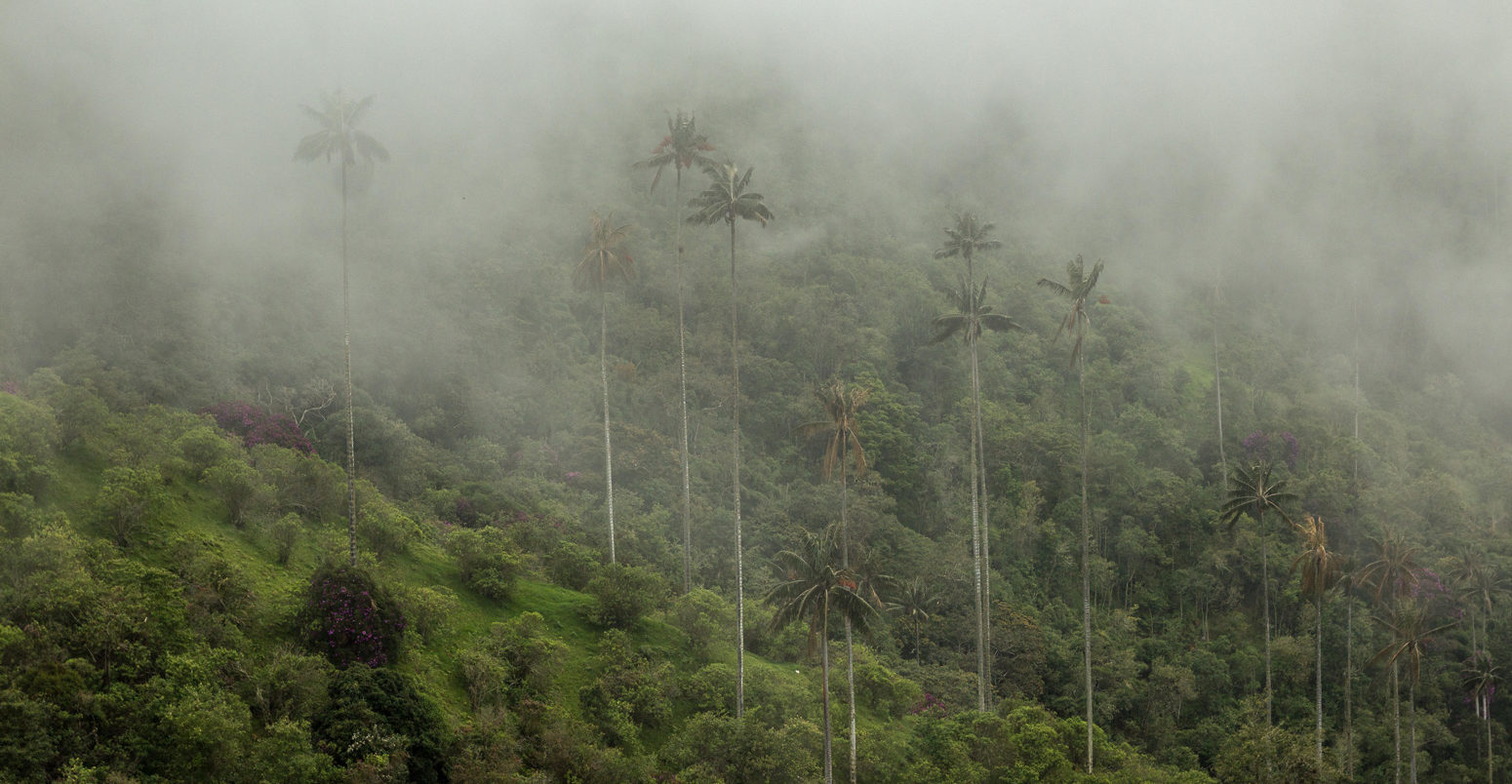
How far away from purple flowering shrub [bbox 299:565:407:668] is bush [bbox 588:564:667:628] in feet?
38.2

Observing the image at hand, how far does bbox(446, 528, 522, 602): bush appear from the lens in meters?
46.7

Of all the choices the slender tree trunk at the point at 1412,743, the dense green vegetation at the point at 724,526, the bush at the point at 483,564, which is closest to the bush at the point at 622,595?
the dense green vegetation at the point at 724,526

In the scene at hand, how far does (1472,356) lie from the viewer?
10025 centimetres

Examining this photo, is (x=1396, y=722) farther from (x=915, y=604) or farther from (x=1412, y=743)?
(x=915, y=604)

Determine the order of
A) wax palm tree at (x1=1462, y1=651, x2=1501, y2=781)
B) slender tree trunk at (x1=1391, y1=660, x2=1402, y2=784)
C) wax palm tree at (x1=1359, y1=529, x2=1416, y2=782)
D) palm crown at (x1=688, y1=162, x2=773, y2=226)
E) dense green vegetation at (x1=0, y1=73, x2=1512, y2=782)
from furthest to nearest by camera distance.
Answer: wax palm tree at (x1=1462, y1=651, x2=1501, y2=781) → wax palm tree at (x1=1359, y1=529, x2=1416, y2=782) → slender tree trunk at (x1=1391, y1=660, x2=1402, y2=784) → palm crown at (x1=688, y1=162, x2=773, y2=226) → dense green vegetation at (x1=0, y1=73, x2=1512, y2=782)

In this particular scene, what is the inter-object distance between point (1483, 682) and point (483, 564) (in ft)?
201

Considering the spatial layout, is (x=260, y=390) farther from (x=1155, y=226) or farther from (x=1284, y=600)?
(x=1155, y=226)

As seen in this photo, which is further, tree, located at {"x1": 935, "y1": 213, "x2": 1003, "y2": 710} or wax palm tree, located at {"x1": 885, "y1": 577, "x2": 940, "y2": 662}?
wax palm tree, located at {"x1": 885, "y1": 577, "x2": 940, "y2": 662}

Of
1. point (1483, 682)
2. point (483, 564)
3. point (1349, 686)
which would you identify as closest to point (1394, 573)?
point (1349, 686)

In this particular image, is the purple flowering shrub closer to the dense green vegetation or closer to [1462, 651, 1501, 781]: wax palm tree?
the dense green vegetation

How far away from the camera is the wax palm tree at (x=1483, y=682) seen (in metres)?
60.9

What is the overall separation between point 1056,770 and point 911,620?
2229 centimetres

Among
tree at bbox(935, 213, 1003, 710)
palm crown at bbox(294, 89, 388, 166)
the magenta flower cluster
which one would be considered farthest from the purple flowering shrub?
tree at bbox(935, 213, 1003, 710)

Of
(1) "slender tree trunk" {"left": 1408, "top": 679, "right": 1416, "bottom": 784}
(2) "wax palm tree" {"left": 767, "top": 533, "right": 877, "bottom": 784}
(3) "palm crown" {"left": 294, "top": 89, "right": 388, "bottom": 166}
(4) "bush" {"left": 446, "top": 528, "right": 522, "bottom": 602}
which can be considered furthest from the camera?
(1) "slender tree trunk" {"left": 1408, "top": 679, "right": 1416, "bottom": 784}
